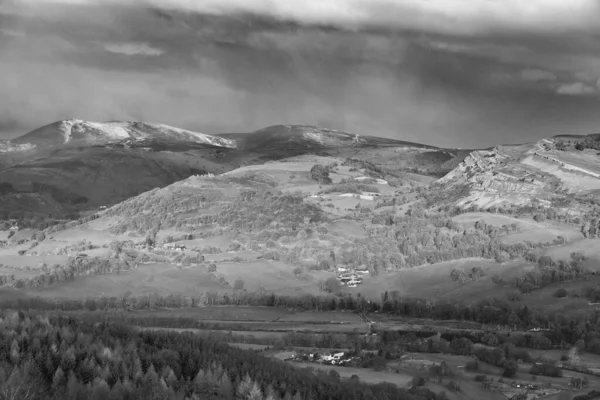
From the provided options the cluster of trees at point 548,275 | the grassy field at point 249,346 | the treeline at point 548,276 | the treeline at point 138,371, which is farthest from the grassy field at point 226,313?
the cluster of trees at point 548,275

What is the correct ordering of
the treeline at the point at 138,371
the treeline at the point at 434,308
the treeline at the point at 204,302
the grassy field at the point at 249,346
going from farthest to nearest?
1. the treeline at the point at 204,302
2. the treeline at the point at 434,308
3. the grassy field at the point at 249,346
4. the treeline at the point at 138,371

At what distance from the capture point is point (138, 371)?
112 metres

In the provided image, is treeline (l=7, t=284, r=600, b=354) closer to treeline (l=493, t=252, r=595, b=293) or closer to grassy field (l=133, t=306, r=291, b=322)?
grassy field (l=133, t=306, r=291, b=322)

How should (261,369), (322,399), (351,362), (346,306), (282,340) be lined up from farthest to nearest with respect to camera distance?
(346,306), (282,340), (351,362), (261,369), (322,399)

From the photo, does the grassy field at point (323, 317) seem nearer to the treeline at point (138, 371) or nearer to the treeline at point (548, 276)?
the treeline at point (548, 276)

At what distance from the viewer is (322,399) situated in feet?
359

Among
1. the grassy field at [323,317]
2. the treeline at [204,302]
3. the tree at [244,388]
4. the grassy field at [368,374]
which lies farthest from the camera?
the treeline at [204,302]

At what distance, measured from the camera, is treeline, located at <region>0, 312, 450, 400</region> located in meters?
102

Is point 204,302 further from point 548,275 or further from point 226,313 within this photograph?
point 548,275

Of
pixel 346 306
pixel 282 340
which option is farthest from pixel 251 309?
pixel 282 340

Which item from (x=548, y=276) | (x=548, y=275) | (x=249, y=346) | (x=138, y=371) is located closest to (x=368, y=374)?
(x=249, y=346)

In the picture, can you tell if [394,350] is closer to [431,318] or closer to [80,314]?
[431,318]

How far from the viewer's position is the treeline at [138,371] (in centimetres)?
10188

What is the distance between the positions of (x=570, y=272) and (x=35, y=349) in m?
134
